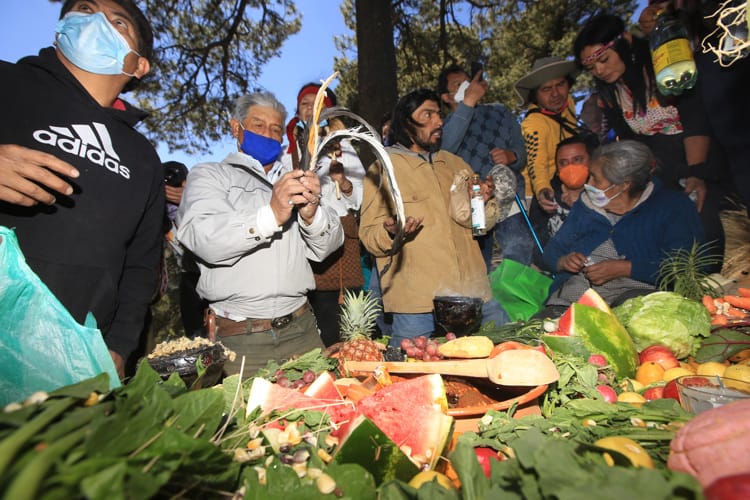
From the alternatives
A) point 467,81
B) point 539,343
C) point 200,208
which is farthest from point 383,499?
point 467,81

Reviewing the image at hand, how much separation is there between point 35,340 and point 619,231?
4046 mm

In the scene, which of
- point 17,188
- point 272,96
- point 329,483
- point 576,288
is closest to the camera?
point 329,483

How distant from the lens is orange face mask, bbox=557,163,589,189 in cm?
442

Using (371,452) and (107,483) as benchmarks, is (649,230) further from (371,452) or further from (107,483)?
(107,483)

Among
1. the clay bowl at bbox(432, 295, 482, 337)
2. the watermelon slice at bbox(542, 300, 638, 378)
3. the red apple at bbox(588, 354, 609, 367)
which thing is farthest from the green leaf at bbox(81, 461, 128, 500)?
the red apple at bbox(588, 354, 609, 367)

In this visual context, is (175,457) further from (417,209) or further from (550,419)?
(417,209)

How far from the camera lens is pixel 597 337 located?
75.9 inches

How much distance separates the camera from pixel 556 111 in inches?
192

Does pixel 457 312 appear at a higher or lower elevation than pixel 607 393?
higher

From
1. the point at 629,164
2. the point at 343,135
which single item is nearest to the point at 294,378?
the point at 343,135

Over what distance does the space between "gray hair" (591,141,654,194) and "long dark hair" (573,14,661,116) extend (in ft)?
2.03

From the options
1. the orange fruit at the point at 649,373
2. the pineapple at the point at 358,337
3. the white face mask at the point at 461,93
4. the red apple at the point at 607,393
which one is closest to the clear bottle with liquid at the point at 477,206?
the pineapple at the point at 358,337

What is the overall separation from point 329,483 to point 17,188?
1480 mm

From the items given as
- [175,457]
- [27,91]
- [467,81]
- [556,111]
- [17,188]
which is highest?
[467,81]
